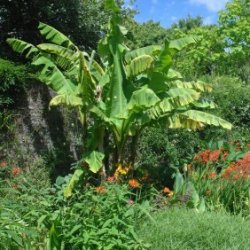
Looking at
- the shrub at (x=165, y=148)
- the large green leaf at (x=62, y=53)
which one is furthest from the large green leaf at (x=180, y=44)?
the shrub at (x=165, y=148)

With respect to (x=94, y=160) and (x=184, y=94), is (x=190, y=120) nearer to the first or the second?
(x=184, y=94)

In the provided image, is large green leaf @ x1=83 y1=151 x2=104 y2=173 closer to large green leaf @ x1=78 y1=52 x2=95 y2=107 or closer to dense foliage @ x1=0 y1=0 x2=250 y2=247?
dense foliage @ x1=0 y1=0 x2=250 y2=247

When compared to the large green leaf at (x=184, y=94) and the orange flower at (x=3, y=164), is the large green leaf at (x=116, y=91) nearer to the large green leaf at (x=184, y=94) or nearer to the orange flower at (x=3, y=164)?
the large green leaf at (x=184, y=94)

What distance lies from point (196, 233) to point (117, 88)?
3.67 m

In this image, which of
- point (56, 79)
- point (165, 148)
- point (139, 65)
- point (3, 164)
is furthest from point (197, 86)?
point (3, 164)

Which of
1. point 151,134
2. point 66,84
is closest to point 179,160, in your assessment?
point 151,134

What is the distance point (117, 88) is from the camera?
9406 mm

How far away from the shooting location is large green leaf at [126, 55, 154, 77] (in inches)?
362

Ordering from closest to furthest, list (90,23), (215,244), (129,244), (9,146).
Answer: (129,244) < (215,244) < (9,146) < (90,23)

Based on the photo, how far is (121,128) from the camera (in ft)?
31.1

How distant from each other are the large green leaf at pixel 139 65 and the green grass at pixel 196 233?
3.16m

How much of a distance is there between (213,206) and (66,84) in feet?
10.9

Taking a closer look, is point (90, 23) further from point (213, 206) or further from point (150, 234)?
point (150, 234)

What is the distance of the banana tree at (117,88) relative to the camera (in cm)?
914
